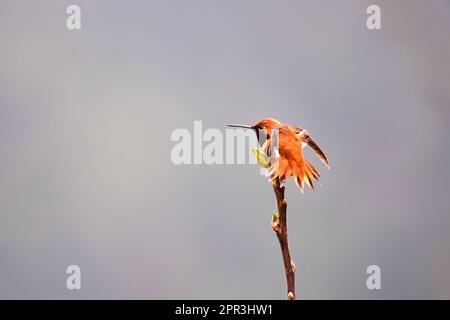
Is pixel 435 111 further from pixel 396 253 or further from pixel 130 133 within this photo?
pixel 130 133

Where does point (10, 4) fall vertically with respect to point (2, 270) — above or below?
above

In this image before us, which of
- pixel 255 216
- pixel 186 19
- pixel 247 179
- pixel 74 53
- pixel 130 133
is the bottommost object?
pixel 255 216

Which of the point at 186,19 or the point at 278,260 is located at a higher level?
the point at 186,19

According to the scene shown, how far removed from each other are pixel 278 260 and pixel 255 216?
0.18 metres

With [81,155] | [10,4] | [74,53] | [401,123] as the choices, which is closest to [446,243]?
[401,123]

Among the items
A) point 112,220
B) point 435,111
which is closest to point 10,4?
point 112,220

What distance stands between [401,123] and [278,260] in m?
0.67

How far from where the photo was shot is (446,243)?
1668mm
